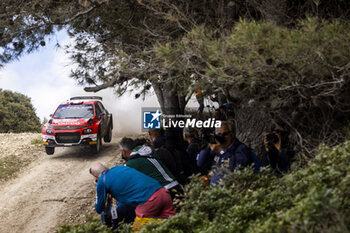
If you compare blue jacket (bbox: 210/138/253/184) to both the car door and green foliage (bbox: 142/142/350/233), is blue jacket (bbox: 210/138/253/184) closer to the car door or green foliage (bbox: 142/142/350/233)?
green foliage (bbox: 142/142/350/233)

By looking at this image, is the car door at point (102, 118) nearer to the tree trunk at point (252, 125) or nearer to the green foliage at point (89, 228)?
the tree trunk at point (252, 125)

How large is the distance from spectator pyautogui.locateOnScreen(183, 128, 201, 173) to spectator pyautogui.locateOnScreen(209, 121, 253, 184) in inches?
26.4

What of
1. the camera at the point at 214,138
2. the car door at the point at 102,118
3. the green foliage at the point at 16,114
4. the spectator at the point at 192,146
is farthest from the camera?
the green foliage at the point at 16,114

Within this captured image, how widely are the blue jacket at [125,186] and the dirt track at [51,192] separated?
17.9 feet

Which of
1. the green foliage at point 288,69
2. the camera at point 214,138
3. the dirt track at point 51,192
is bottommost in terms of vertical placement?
the dirt track at point 51,192

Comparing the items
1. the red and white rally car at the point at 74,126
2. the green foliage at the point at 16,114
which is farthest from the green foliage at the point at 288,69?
the green foliage at the point at 16,114

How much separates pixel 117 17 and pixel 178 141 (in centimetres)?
515

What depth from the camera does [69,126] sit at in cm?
1591

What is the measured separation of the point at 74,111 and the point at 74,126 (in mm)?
1057

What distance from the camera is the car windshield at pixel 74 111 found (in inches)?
651

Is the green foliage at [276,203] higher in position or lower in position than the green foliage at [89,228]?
higher

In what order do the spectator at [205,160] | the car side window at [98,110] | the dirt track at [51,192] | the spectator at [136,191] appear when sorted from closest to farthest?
1. the spectator at [136,191]
2. the spectator at [205,160]
3. the dirt track at [51,192]
4. the car side window at [98,110]

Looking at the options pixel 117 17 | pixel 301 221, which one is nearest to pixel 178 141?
pixel 301 221

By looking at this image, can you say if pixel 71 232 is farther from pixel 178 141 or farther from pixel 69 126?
pixel 69 126
